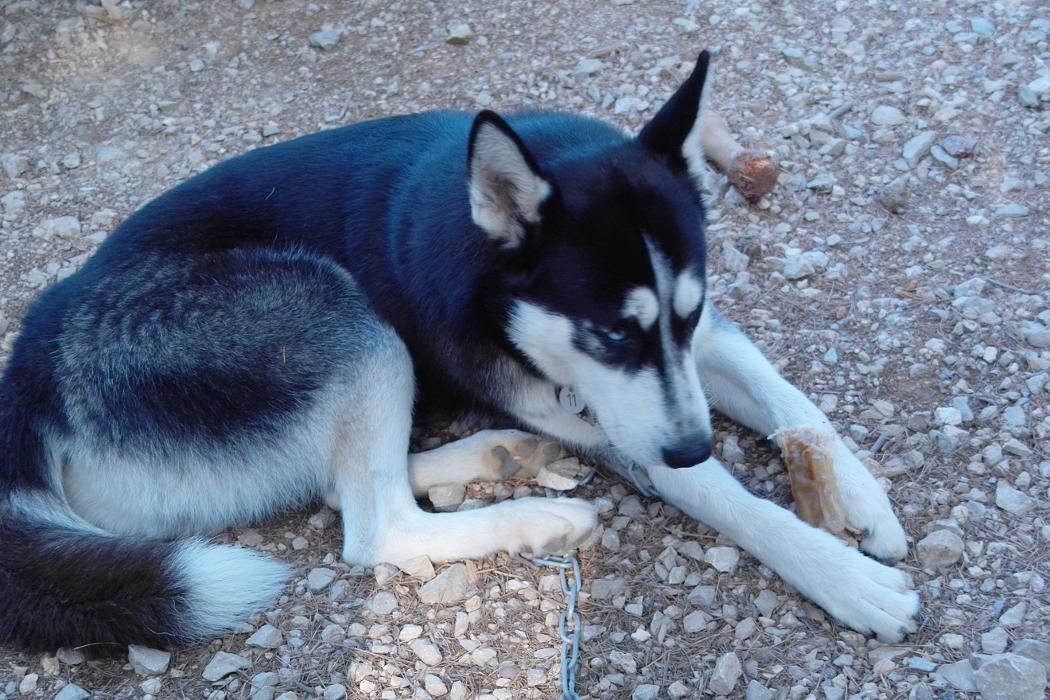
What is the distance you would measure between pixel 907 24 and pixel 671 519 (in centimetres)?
313

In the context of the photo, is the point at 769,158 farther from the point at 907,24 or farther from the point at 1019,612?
the point at 1019,612

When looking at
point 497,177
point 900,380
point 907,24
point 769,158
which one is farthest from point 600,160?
point 907,24

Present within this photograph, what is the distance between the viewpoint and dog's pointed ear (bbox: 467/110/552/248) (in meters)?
2.43

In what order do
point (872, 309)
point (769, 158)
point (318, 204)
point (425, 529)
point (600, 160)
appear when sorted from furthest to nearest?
point (769, 158) → point (872, 309) → point (318, 204) → point (425, 529) → point (600, 160)

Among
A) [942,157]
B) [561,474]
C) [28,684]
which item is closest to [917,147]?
[942,157]

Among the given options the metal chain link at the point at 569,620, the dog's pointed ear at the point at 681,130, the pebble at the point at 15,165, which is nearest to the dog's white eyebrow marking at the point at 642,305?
the dog's pointed ear at the point at 681,130

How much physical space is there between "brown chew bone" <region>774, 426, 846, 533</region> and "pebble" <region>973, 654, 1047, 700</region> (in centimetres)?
55

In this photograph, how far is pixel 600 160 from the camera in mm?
2756

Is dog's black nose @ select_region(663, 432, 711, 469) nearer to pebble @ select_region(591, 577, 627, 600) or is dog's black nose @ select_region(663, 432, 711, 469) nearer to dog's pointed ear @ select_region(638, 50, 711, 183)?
pebble @ select_region(591, 577, 627, 600)

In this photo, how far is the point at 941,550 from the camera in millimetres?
2744

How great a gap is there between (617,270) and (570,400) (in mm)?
639

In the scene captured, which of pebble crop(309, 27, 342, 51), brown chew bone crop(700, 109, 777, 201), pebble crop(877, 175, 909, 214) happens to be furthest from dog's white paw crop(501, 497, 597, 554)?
pebble crop(309, 27, 342, 51)

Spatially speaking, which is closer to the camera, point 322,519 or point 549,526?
point 549,526

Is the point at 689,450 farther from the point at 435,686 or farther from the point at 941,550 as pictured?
the point at 435,686
